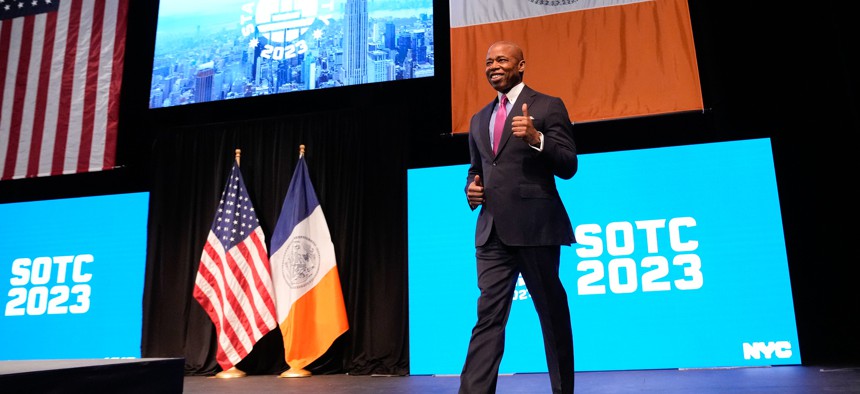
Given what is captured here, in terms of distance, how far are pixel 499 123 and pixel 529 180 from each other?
9.1 inches

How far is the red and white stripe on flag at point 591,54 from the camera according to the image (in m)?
4.20

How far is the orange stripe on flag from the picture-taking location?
182 inches

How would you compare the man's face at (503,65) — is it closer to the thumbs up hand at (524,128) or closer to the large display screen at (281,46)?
the thumbs up hand at (524,128)

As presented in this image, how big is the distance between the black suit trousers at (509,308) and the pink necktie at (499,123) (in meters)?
0.29

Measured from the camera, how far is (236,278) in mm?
4844

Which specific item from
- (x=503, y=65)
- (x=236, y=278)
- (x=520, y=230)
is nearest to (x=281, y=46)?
(x=236, y=278)

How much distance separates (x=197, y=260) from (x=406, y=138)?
5.97 feet

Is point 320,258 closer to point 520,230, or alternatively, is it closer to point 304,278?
point 304,278

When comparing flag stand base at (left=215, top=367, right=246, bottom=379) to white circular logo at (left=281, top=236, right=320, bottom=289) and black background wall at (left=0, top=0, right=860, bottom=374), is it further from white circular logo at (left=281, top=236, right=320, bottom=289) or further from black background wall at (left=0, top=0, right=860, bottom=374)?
white circular logo at (left=281, top=236, right=320, bottom=289)

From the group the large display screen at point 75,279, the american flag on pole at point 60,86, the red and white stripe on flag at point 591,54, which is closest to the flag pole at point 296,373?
the large display screen at point 75,279

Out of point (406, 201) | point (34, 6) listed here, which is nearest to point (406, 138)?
point (406, 201)

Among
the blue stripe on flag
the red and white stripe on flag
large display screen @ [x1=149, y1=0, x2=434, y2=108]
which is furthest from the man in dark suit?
the blue stripe on flag

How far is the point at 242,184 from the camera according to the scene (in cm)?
506

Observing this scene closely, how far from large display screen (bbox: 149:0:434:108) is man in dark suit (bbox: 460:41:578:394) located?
281 cm
